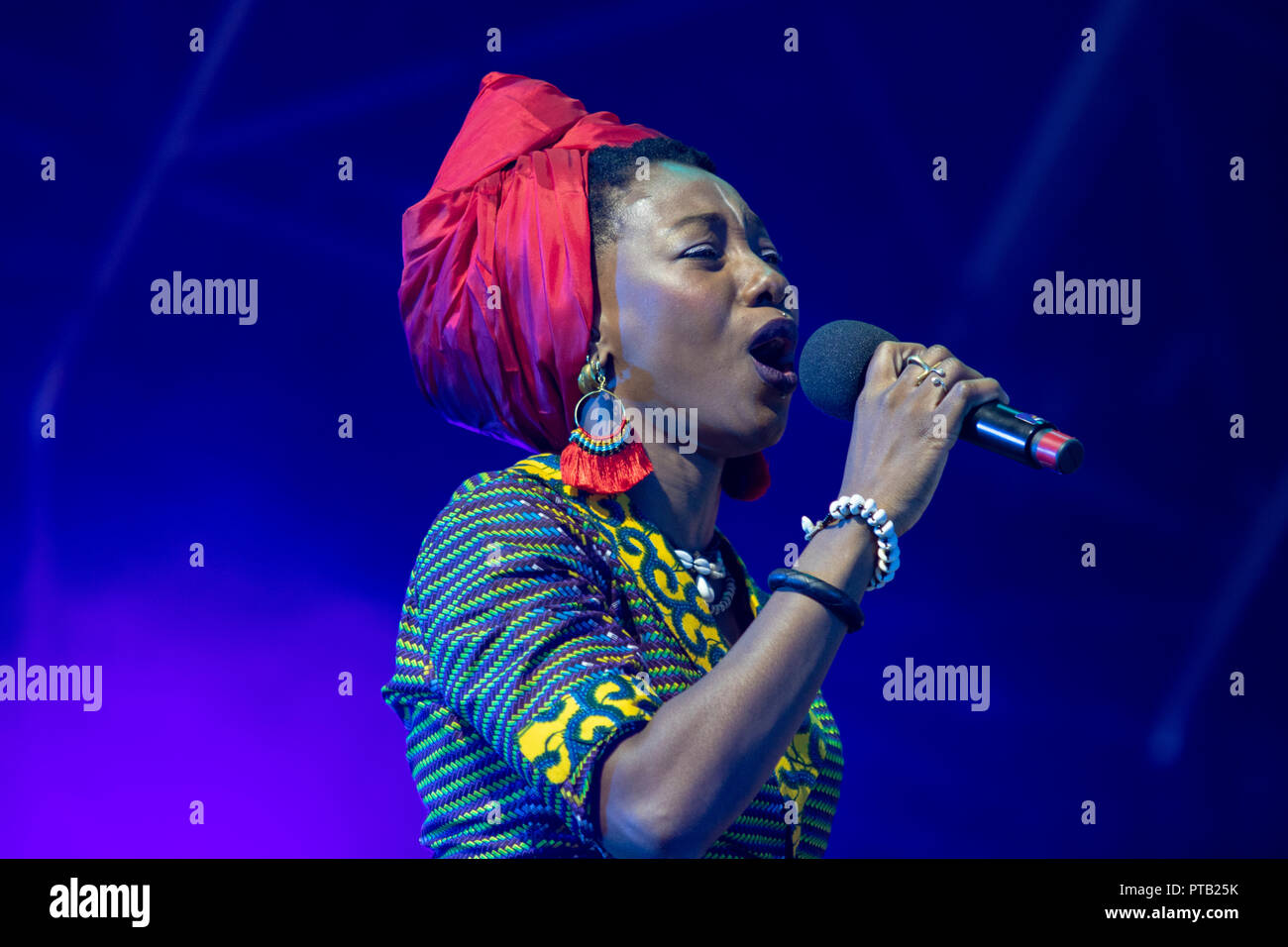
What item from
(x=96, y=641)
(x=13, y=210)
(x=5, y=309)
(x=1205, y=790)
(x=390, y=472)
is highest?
(x=13, y=210)

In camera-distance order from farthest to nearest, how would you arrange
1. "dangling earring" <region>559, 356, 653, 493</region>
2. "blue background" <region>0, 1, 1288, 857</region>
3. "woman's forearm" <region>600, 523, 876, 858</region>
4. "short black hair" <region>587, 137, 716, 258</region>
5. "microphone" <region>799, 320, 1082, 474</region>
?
"blue background" <region>0, 1, 1288, 857</region> < "short black hair" <region>587, 137, 716, 258</region> < "dangling earring" <region>559, 356, 653, 493</region> < "microphone" <region>799, 320, 1082, 474</region> < "woman's forearm" <region>600, 523, 876, 858</region>

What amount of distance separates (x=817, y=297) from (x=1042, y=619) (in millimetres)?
954

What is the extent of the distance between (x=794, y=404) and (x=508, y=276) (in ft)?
4.61

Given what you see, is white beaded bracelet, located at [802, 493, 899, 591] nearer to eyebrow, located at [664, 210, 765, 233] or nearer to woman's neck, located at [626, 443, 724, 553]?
woman's neck, located at [626, 443, 724, 553]

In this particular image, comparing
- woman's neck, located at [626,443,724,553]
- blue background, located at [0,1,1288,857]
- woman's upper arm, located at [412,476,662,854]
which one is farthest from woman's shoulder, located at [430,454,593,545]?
blue background, located at [0,1,1288,857]

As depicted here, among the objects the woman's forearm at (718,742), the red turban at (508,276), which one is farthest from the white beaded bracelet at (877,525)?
the red turban at (508,276)

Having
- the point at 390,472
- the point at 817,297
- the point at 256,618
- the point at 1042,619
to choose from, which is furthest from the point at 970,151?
the point at 256,618

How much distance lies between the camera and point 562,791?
1174 millimetres

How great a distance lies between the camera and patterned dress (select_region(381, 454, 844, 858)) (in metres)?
1.20

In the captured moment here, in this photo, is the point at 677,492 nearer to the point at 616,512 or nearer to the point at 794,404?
the point at 616,512

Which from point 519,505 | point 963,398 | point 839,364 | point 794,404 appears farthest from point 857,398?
point 794,404

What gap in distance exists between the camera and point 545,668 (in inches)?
48.1

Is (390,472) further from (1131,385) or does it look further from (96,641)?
(1131,385)

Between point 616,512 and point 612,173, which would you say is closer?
point 616,512
